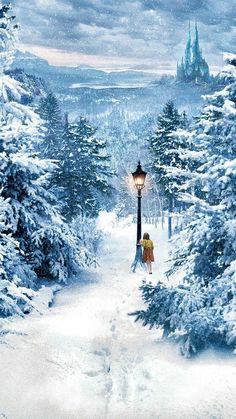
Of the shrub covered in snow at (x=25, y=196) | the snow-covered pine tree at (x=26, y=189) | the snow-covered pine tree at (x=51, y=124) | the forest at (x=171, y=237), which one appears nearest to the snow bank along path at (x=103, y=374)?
the forest at (x=171, y=237)

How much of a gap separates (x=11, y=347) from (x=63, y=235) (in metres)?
5.90

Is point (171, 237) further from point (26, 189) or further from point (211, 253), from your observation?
point (26, 189)

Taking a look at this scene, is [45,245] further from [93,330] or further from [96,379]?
[96,379]

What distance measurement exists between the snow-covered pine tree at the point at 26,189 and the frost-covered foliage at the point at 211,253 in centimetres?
496

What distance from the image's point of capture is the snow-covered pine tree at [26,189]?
11.1 metres

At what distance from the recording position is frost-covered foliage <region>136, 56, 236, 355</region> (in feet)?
23.7

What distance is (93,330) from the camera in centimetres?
886

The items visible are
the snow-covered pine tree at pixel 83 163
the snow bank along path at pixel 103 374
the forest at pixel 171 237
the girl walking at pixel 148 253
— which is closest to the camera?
the snow bank along path at pixel 103 374

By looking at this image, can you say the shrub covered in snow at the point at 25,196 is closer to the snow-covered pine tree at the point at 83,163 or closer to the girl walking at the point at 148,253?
the girl walking at the point at 148,253

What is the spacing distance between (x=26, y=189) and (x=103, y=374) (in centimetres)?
696

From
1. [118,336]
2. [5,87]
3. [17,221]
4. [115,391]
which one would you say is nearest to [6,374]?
[115,391]

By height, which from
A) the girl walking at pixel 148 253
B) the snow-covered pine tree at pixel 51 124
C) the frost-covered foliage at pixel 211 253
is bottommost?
the girl walking at pixel 148 253

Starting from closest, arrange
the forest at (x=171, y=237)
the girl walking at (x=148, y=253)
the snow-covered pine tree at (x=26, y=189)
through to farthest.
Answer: the forest at (x=171, y=237), the snow-covered pine tree at (x=26, y=189), the girl walking at (x=148, y=253)

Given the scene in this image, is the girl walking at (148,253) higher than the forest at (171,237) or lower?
lower
